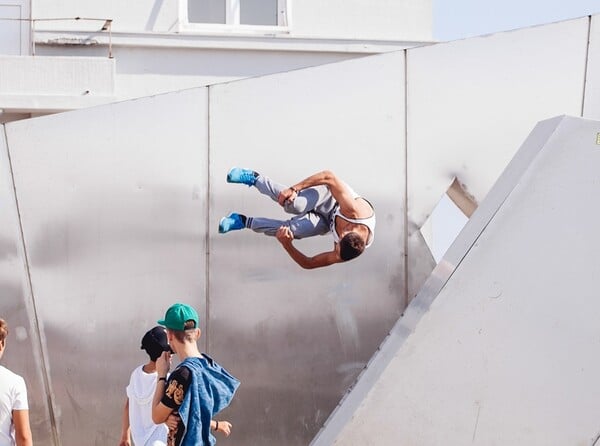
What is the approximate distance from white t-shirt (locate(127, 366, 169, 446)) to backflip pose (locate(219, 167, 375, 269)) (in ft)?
8.06

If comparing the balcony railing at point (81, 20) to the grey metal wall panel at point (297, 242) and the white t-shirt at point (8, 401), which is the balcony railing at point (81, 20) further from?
the white t-shirt at point (8, 401)

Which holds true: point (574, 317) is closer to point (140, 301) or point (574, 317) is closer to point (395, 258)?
point (395, 258)

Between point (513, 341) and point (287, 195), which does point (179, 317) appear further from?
point (287, 195)

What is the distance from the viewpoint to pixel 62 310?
953cm

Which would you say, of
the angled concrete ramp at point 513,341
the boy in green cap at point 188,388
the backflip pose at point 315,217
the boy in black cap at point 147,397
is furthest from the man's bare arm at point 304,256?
the boy in green cap at point 188,388

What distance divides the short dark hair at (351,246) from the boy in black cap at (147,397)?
8.65 feet

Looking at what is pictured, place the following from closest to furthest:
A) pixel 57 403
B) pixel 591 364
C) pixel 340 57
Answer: pixel 591 364
pixel 57 403
pixel 340 57

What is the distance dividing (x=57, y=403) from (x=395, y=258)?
2.81 metres

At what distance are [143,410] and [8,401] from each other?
104 cm

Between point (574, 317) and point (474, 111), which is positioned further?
point (474, 111)

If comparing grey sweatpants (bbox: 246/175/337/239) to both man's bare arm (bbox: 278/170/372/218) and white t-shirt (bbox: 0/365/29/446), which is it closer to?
man's bare arm (bbox: 278/170/372/218)

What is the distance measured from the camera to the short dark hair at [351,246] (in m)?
9.67

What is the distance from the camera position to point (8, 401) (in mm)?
6449

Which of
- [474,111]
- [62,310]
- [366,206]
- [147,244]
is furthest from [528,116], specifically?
[62,310]
